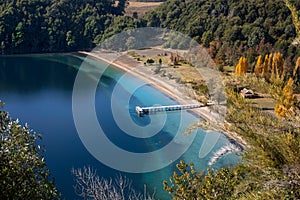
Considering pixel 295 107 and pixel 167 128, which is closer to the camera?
pixel 295 107

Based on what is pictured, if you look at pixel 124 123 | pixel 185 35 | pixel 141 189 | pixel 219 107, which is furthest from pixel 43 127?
pixel 185 35

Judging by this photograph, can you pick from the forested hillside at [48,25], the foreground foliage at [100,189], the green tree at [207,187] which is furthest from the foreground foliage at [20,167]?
the forested hillside at [48,25]

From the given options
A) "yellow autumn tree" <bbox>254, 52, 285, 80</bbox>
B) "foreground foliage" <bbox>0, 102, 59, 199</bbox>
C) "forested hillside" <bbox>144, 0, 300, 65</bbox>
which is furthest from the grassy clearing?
"foreground foliage" <bbox>0, 102, 59, 199</bbox>

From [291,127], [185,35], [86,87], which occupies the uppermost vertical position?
[291,127]

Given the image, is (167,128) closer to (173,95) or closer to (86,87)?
(173,95)

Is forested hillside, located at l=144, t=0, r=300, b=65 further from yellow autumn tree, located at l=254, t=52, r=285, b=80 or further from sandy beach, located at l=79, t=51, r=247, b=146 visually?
yellow autumn tree, located at l=254, t=52, r=285, b=80

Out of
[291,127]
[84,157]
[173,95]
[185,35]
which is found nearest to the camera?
[291,127]

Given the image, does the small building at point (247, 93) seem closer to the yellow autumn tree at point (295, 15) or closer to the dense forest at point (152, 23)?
the yellow autumn tree at point (295, 15)
